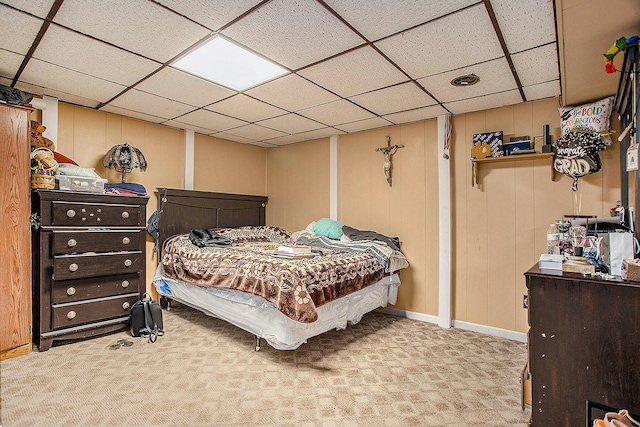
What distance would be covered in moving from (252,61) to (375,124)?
1.99 m

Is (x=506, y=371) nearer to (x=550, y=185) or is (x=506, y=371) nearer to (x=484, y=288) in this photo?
(x=484, y=288)

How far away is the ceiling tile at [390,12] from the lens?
1.76 metres

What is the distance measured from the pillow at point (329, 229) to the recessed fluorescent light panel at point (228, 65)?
1.92 metres

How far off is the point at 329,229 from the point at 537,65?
2.58 m

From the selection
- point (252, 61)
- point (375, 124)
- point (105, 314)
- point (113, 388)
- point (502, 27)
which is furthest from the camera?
point (375, 124)

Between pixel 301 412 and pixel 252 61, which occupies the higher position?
pixel 252 61

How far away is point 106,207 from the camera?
124 inches

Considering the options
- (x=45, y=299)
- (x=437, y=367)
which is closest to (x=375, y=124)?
(x=437, y=367)

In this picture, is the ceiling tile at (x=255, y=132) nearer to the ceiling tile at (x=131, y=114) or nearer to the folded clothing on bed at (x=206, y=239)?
the ceiling tile at (x=131, y=114)

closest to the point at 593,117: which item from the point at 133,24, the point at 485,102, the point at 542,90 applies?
the point at 542,90

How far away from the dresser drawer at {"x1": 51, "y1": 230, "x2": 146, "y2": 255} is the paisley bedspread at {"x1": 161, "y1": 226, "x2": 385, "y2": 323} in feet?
1.43

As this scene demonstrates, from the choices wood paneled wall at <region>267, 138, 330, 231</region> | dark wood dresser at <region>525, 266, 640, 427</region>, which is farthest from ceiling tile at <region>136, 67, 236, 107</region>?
dark wood dresser at <region>525, 266, 640, 427</region>

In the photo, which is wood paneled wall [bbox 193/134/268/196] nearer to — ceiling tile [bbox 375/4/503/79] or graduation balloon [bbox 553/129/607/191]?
ceiling tile [bbox 375/4/503/79]

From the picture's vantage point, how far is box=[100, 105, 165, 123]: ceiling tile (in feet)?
11.7
